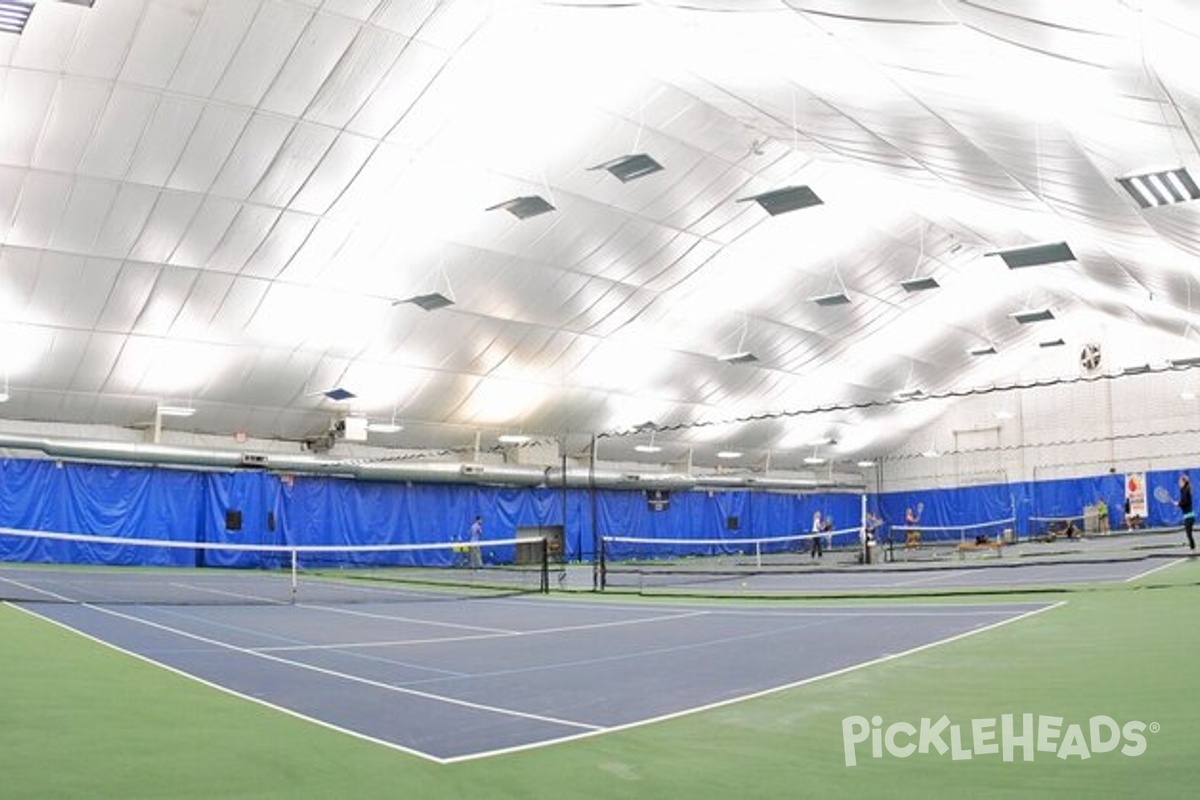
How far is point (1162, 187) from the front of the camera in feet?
41.9

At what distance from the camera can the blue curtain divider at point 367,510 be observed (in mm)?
25875

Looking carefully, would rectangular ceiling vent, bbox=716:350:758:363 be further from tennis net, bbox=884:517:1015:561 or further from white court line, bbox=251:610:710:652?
white court line, bbox=251:610:710:652

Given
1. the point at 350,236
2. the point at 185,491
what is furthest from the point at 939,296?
the point at 185,491

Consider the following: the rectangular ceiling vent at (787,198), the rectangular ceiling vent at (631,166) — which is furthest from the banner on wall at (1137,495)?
the rectangular ceiling vent at (631,166)

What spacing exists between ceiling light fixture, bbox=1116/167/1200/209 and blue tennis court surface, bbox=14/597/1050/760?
5973mm

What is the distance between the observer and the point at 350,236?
2077 cm

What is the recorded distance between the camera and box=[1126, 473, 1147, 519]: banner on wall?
4066 centimetres

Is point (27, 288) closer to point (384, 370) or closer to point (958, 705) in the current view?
point (384, 370)

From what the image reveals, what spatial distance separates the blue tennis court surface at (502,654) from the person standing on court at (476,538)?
16.2 m

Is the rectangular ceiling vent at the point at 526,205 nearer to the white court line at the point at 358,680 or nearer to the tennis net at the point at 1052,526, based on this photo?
the white court line at the point at 358,680

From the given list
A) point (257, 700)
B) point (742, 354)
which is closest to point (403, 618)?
point (257, 700)

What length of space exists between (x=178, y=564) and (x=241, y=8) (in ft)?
60.5

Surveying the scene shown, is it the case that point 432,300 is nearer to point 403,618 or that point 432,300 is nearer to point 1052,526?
point 403,618

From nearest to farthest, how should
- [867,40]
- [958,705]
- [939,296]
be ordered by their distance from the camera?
1. [958,705]
2. [867,40]
3. [939,296]
